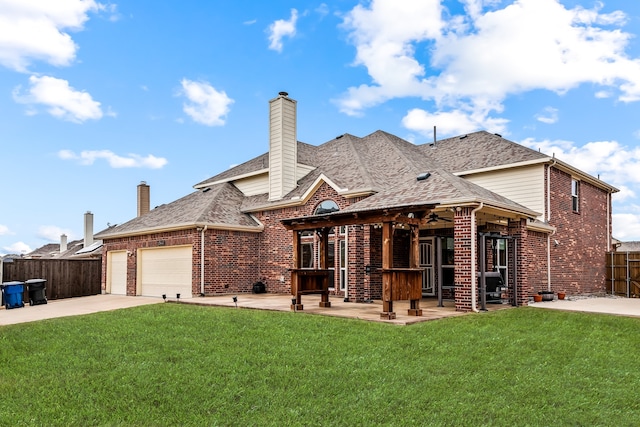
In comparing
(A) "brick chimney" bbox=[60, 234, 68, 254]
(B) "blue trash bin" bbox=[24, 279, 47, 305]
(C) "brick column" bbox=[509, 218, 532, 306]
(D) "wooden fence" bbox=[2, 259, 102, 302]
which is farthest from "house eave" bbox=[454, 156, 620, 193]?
(A) "brick chimney" bbox=[60, 234, 68, 254]

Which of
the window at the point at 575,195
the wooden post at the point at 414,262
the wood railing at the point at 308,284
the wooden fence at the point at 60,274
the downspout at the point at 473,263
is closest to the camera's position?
the wooden post at the point at 414,262

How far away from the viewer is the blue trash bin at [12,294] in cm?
1702

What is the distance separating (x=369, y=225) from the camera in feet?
51.2

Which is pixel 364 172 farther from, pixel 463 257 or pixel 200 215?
pixel 200 215

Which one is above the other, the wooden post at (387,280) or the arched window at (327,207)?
the arched window at (327,207)

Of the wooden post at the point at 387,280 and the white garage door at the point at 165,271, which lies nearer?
the wooden post at the point at 387,280

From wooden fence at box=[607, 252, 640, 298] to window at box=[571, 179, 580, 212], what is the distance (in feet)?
12.2

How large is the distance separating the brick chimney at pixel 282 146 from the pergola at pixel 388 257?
7045 millimetres

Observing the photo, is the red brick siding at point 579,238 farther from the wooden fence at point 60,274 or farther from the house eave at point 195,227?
the wooden fence at point 60,274

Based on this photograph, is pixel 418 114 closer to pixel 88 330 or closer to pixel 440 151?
pixel 440 151

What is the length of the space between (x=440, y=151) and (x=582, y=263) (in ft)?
24.5

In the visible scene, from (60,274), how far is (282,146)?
10930 millimetres

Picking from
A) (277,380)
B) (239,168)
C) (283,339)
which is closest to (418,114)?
(239,168)

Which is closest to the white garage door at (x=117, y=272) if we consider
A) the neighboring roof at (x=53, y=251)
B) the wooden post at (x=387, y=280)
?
the wooden post at (x=387, y=280)
